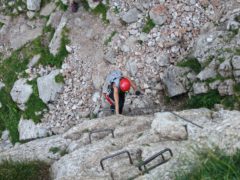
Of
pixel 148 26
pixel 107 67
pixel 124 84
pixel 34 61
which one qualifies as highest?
pixel 148 26

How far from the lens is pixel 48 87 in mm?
16750

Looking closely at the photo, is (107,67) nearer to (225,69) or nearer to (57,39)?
(57,39)

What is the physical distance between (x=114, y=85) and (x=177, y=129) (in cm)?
424

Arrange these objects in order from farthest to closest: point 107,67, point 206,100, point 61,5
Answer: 1. point 61,5
2. point 107,67
3. point 206,100

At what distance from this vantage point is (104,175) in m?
9.20

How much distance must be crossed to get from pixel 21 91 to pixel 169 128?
8847 mm

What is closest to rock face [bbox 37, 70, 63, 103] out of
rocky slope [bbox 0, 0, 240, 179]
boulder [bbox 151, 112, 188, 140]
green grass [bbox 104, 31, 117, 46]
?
rocky slope [bbox 0, 0, 240, 179]

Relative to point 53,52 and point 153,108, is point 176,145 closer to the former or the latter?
point 153,108

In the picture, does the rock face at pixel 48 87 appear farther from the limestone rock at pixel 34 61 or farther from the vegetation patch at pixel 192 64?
the vegetation patch at pixel 192 64

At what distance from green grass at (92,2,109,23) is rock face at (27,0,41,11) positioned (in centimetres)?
277

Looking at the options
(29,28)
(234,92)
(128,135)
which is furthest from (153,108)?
(29,28)

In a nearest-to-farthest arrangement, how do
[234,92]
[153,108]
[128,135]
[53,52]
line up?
1. [128,135]
2. [234,92]
3. [153,108]
4. [53,52]

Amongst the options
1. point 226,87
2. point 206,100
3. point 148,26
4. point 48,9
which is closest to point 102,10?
point 148,26

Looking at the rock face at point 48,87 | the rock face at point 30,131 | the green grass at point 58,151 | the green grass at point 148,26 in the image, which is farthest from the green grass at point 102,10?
the green grass at point 58,151
